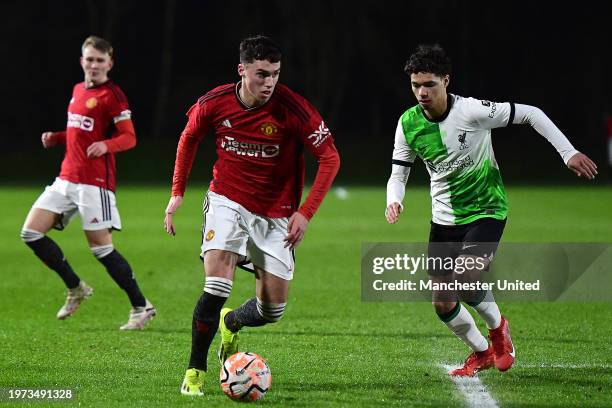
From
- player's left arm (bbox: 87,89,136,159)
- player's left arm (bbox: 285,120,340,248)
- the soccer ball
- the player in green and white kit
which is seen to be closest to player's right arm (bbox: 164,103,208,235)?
player's left arm (bbox: 285,120,340,248)

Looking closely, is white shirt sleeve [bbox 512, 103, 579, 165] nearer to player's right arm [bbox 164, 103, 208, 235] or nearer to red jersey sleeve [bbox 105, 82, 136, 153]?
player's right arm [bbox 164, 103, 208, 235]

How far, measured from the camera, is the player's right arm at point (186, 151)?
662cm

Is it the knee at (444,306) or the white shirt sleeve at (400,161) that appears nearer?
the knee at (444,306)

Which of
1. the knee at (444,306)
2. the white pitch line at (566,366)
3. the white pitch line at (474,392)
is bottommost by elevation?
the white pitch line at (566,366)

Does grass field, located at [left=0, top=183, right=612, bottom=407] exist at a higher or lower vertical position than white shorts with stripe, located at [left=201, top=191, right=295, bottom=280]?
lower

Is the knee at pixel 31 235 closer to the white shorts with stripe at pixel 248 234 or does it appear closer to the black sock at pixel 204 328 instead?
the white shorts with stripe at pixel 248 234

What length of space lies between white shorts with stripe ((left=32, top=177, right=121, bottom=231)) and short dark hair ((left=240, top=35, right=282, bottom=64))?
3.08m

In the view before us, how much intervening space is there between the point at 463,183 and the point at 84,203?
11.6ft

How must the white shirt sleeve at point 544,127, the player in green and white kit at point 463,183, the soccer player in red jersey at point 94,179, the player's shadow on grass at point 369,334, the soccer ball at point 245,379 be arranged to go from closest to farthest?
the soccer ball at point 245,379, the white shirt sleeve at point 544,127, the player in green and white kit at point 463,183, the player's shadow on grass at point 369,334, the soccer player in red jersey at point 94,179

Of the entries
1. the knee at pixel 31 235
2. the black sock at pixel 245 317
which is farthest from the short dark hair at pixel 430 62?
the knee at pixel 31 235

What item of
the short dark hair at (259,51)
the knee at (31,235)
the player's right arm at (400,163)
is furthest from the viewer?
the knee at (31,235)

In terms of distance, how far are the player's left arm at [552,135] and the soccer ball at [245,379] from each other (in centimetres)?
228

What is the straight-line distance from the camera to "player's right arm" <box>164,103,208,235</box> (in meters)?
6.62

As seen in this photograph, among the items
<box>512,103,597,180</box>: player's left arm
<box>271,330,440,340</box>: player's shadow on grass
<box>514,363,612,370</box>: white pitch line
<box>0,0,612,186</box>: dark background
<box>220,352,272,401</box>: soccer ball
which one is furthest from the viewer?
<box>0,0,612,186</box>: dark background
